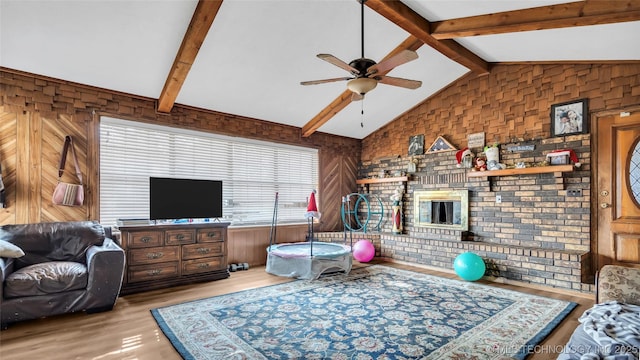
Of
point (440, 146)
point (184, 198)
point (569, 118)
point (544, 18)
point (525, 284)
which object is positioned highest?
point (544, 18)

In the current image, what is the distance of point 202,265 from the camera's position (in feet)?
15.7

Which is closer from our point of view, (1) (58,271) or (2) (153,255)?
(1) (58,271)

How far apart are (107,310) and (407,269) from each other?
14.1ft

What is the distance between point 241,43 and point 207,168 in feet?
7.57

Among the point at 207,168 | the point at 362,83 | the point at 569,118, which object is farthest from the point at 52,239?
the point at 569,118

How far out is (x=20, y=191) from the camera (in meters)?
3.94

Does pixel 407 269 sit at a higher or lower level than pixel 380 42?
lower

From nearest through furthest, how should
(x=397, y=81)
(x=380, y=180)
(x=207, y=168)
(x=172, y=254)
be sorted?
1. (x=397, y=81)
2. (x=172, y=254)
3. (x=207, y=168)
4. (x=380, y=180)

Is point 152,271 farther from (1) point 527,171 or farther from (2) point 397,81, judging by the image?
(1) point 527,171

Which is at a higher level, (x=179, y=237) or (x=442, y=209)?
(x=442, y=209)

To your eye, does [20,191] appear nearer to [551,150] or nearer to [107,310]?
[107,310]

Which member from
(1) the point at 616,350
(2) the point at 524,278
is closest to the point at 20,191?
(1) the point at 616,350

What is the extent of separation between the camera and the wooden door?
414cm

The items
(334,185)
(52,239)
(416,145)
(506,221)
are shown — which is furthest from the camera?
(334,185)
